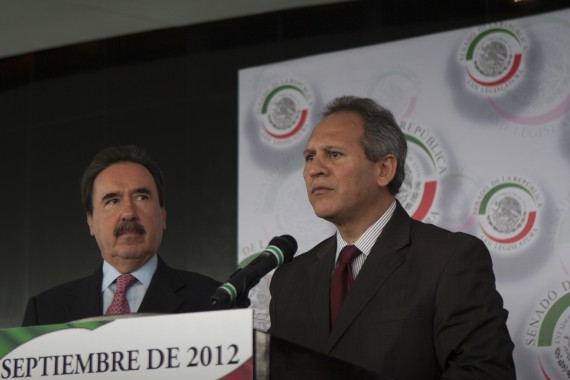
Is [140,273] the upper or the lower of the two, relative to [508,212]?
lower

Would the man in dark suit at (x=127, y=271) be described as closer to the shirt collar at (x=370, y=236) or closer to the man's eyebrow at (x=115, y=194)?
the man's eyebrow at (x=115, y=194)

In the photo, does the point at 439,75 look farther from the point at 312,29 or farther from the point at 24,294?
the point at 24,294

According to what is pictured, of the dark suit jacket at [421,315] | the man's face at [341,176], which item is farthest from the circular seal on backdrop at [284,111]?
the dark suit jacket at [421,315]

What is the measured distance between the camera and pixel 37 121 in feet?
23.5

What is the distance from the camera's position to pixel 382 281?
2746 millimetres

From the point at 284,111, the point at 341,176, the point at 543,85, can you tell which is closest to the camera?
the point at 341,176

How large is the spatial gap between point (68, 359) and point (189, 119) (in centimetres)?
461

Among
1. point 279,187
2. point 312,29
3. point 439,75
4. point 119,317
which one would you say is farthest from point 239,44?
point 119,317

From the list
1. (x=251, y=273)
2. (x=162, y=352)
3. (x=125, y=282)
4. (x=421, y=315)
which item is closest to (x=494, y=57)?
(x=125, y=282)

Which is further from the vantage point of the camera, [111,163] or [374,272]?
[111,163]

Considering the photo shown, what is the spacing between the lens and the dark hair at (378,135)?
121 inches

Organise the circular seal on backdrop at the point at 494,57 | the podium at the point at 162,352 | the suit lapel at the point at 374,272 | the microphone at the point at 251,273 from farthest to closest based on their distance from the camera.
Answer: the circular seal on backdrop at the point at 494,57
the suit lapel at the point at 374,272
the microphone at the point at 251,273
the podium at the point at 162,352

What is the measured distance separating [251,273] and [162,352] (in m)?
0.53

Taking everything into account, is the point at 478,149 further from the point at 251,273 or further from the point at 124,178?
the point at 251,273
